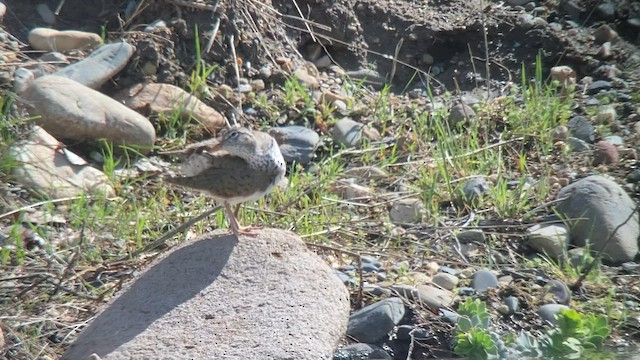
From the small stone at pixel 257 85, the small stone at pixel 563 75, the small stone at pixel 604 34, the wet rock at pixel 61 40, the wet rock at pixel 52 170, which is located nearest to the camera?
the wet rock at pixel 52 170

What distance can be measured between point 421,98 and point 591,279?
2.48 meters

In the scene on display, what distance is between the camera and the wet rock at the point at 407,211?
263 inches

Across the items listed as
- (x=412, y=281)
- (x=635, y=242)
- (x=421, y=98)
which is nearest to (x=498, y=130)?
(x=421, y=98)

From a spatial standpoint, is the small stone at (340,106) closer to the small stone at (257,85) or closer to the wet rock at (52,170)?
the small stone at (257,85)

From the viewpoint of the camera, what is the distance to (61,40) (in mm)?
7355

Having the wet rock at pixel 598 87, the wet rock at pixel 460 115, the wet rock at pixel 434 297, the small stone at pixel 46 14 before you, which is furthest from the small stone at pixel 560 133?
the small stone at pixel 46 14

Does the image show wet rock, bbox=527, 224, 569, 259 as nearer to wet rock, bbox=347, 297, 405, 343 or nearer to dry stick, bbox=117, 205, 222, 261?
wet rock, bbox=347, 297, 405, 343

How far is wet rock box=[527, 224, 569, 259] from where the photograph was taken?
6371 millimetres

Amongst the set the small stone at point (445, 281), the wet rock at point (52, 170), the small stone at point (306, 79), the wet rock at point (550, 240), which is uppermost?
the small stone at point (306, 79)

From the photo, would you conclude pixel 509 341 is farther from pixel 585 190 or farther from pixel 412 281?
pixel 585 190

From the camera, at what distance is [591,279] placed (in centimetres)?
611

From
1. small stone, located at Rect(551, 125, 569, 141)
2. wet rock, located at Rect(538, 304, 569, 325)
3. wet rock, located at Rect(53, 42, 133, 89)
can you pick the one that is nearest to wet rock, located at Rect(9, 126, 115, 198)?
wet rock, located at Rect(53, 42, 133, 89)

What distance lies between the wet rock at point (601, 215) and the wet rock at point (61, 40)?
3.52m

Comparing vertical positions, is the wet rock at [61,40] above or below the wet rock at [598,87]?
below
